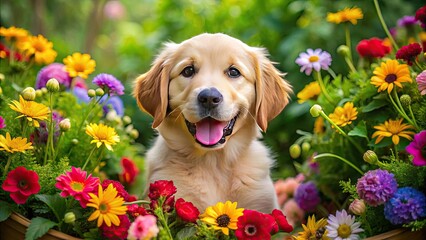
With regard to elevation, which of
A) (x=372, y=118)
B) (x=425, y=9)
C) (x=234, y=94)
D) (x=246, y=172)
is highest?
(x=425, y=9)

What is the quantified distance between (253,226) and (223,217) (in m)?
0.12

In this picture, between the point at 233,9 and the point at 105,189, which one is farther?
the point at 233,9

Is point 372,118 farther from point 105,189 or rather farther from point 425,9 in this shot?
point 105,189

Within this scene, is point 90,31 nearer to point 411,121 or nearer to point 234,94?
point 234,94

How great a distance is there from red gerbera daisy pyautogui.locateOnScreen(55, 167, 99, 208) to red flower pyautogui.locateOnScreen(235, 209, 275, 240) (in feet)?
1.93

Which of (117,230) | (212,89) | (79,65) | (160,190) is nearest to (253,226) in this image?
(160,190)

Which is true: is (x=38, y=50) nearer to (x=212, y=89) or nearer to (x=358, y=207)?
(x=212, y=89)

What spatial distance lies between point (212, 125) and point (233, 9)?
3.01 metres

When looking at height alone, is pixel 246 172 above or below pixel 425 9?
below

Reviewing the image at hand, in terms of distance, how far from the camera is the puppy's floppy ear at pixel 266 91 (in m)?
2.81

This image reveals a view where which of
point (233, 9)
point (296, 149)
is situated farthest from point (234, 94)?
point (233, 9)

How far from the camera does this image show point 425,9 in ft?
9.48

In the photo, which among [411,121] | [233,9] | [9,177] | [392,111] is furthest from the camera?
[233,9]

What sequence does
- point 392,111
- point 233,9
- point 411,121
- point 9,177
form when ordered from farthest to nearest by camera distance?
point 233,9
point 392,111
point 411,121
point 9,177
